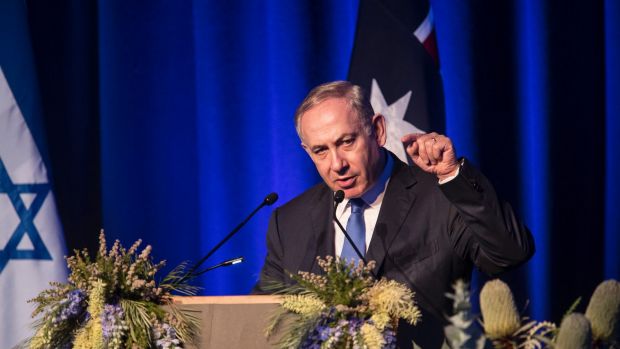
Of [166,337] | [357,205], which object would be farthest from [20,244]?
[166,337]

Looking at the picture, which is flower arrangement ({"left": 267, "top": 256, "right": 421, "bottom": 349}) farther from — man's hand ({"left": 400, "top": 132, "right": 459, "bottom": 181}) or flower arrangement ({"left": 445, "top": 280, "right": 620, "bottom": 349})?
man's hand ({"left": 400, "top": 132, "right": 459, "bottom": 181})

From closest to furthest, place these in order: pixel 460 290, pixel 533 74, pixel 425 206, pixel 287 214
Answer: pixel 460 290
pixel 425 206
pixel 287 214
pixel 533 74

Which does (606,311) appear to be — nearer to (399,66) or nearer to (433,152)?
(433,152)

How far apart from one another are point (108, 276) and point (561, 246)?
2.68m

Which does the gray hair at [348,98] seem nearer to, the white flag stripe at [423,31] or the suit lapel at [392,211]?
the suit lapel at [392,211]

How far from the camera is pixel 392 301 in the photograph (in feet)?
5.92

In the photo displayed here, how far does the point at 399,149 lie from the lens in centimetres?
393

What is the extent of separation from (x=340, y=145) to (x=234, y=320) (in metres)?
1.05

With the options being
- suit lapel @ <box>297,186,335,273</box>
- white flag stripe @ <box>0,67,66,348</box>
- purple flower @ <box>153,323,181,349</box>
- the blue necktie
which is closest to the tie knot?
the blue necktie

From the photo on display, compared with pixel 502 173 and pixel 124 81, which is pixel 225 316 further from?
pixel 124 81

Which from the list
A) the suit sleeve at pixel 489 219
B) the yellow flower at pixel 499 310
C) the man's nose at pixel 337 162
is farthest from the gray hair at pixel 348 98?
the yellow flower at pixel 499 310

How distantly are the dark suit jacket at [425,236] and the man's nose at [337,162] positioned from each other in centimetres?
20

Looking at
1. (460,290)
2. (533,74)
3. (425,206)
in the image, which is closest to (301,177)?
(533,74)

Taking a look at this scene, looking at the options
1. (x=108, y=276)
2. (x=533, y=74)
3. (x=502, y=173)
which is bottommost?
(x=108, y=276)
